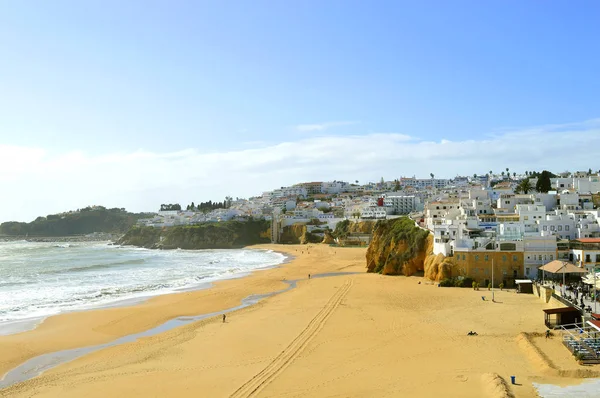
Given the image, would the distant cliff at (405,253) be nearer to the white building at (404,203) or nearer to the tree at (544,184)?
the tree at (544,184)

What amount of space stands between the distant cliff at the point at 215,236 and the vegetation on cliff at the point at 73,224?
191 ft

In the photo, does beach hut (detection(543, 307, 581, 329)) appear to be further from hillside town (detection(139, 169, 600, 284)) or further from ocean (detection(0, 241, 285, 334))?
ocean (detection(0, 241, 285, 334))

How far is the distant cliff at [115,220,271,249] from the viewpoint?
3556 inches

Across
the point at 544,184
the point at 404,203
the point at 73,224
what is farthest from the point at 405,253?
the point at 73,224

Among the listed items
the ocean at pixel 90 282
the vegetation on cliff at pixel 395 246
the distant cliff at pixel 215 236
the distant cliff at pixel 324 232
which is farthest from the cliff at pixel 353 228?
the vegetation on cliff at pixel 395 246

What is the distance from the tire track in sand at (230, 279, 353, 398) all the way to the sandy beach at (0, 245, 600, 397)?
0.14 feet

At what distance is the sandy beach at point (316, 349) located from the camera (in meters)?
14.8

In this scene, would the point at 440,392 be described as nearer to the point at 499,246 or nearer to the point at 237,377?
the point at 237,377

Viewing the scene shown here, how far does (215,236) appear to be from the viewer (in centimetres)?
9112

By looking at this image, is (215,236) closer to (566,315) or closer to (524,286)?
(524,286)

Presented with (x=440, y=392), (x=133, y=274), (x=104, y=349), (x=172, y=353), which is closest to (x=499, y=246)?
(x=440, y=392)

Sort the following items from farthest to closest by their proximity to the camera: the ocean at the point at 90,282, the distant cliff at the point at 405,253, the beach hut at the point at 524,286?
the distant cliff at the point at 405,253, the ocean at the point at 90,282, the beach hut at the point at 524,286

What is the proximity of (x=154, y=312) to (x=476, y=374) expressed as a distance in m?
18.8

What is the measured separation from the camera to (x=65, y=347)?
21.2 meters
